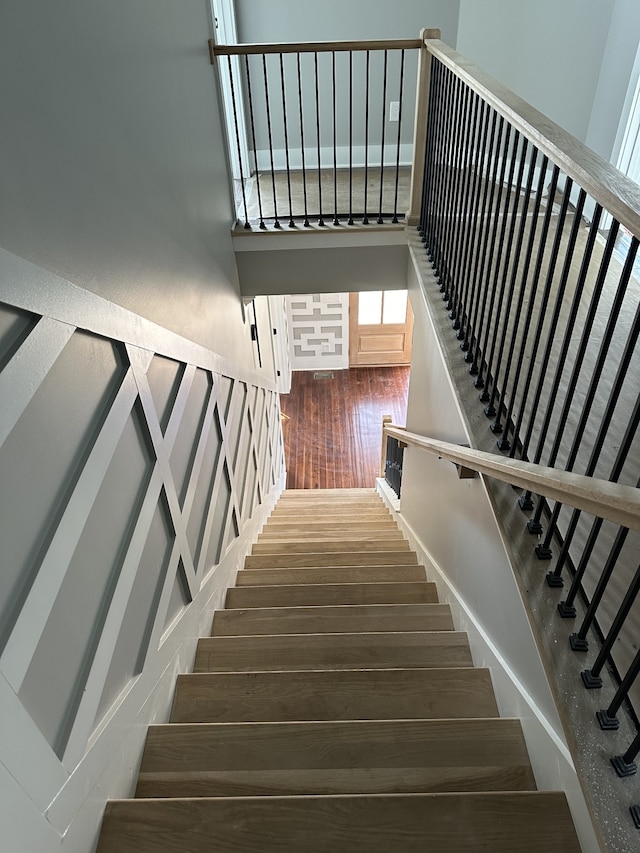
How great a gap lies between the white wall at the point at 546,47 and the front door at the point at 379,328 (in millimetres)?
3963

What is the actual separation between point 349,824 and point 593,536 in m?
0.86

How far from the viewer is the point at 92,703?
1.24 m

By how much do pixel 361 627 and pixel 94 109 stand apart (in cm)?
202

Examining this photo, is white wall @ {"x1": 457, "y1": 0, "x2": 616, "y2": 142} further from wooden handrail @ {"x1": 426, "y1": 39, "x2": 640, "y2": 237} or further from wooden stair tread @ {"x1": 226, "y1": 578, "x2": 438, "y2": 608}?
wooden stair tread @ {"x1": 226, "y1": 578, "x2": 438, "y2": 608}

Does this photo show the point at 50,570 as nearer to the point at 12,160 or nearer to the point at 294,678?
the point at 12,160

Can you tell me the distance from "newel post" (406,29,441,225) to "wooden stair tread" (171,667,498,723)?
2816 millimetres

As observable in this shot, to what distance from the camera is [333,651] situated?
Result: 2.03 m

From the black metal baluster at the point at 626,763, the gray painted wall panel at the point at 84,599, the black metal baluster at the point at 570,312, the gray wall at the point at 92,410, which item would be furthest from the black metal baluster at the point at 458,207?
the black metal baluster at the point at 626,763

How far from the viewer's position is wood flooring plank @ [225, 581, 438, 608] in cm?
252

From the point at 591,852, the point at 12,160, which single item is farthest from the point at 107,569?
the point at 591,852

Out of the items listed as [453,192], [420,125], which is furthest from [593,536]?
[420,125]

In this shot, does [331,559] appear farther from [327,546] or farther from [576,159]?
[576,159]

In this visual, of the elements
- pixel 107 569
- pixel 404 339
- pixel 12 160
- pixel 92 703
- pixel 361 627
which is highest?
pixel 12 160

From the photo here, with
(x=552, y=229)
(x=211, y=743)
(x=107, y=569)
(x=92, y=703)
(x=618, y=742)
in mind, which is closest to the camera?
(x=618, y=742)
